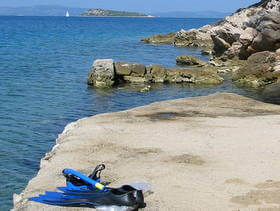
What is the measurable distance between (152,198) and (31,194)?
9.92ft

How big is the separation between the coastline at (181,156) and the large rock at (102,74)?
13.3 metres

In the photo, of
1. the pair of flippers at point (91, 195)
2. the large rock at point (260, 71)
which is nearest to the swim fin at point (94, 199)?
the pair of flippers at point (91, 195)

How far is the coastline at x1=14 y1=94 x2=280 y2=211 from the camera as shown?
1203 cm

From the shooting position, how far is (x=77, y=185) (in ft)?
40.9

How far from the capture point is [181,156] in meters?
15.0

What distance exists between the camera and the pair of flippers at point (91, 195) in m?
11.1

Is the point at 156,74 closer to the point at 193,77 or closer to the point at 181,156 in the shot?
the point at 193,77

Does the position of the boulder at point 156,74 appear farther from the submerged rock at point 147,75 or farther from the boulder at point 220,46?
the boulder at point 220,46

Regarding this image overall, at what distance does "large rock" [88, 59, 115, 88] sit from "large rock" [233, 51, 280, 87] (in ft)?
30.5

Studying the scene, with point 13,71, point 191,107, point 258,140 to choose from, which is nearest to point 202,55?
point 13,71

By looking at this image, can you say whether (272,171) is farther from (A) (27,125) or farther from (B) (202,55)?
(B) (202,55)

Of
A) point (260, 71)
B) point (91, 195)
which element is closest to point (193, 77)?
point (260, 71)

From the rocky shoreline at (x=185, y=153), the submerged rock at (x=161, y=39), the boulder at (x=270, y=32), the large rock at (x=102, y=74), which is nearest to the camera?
the rocky shoreline at (x=185, y=153)

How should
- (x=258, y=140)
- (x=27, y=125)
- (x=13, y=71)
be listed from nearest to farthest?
(x=258, y=140)
(x=27, y=125)
(x=13, y=71)
